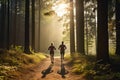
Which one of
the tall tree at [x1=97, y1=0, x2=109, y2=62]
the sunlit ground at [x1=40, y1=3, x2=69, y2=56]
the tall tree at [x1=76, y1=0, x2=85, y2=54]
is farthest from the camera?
the sunlit ground at [x1=40, y1=3, x2=69, y2=56]

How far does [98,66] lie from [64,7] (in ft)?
54.0

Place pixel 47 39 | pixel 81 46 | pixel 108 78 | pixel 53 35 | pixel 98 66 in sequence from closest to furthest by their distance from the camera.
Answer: pixel 108 78, pixel 98 66, pixel 81 46, pixel 47 39, pixel 53 35

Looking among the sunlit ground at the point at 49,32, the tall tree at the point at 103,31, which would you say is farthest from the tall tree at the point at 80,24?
the sunlit ground at the point at 49,32

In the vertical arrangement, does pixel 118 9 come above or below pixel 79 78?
above

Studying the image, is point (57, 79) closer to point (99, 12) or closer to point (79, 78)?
point (79, 78)

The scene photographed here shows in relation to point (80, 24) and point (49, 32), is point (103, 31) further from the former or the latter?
point (49, 32)

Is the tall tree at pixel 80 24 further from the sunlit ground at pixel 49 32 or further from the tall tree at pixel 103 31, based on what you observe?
the sunlit ground at pixel 49 32

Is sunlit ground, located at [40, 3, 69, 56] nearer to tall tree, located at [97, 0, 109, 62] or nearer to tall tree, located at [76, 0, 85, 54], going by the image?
tall tree, located at [76, 0, 85, 54]

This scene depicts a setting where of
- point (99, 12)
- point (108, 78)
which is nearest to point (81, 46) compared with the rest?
point (99, 12)

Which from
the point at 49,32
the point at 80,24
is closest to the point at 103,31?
the point at 80,24

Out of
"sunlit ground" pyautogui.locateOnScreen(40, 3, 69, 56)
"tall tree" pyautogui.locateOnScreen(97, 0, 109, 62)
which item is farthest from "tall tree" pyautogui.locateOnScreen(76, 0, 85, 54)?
"sunlit ground" pyautogui.locateOnScreen(40, 3, 69, 56)

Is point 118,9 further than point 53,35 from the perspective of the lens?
No

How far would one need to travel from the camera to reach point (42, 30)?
3305 inches

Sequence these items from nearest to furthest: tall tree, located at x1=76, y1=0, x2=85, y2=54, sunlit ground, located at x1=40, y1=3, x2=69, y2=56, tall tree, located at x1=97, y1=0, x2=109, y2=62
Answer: tall tree, located at x1=97, y1=0, x2=109, y2=62 < tall tree, located at x1=76, y1=0, x2=85, y2=54 < sunlit ground, located at x1=40, y1=3, x2=69, y2=56
